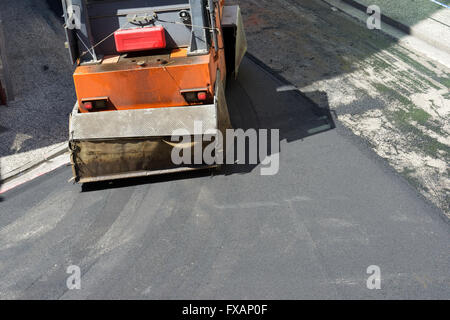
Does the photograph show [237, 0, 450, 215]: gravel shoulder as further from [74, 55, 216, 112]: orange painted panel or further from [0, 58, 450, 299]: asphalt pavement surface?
[74, 55, 216, 112]: orange painted panel

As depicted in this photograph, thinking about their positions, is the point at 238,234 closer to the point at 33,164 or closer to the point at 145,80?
the point at 145,80

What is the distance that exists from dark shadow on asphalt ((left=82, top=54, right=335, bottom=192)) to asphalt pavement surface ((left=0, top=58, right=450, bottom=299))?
0.18ft

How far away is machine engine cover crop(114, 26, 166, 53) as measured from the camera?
6.36 m

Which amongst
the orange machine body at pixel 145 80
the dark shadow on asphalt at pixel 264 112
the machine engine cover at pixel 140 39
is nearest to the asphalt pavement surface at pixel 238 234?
the dark shadow on asphalt at pixel 264 112

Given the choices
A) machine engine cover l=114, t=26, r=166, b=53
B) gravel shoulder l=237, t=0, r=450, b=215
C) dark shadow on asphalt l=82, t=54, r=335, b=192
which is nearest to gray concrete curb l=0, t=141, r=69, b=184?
dark shadow on asphalt l=82, t=54, r=335, b=192

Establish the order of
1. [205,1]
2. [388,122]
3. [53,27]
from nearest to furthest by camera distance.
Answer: [205,1], [388,122], [53,27]

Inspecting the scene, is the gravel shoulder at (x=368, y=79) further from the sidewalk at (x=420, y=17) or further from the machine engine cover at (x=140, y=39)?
the machine engine cover at (x=140, y=39)

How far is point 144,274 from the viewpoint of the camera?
5.02m

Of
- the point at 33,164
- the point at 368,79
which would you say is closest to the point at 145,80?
the point at 33,164

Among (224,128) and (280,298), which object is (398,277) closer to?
(280,298)

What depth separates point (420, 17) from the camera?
11.6m

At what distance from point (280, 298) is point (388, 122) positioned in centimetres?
432

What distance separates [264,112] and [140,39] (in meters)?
2.69

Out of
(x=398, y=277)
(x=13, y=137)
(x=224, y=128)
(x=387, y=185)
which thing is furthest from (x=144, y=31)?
(x=398, y=277)
